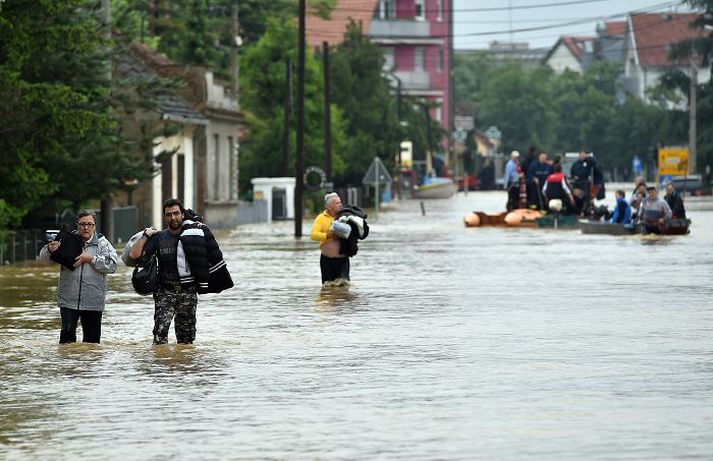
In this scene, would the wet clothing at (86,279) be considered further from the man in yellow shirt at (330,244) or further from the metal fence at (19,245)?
the metal fence at (19,245)

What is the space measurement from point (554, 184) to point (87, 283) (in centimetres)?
3747

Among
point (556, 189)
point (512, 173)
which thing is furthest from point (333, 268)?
point (512, 173)

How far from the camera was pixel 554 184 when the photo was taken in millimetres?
54344

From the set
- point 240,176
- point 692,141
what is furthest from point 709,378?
point 692,141

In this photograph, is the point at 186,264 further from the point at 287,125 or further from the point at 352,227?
the point at 287,125

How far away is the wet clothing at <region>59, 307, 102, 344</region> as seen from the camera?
59.0 ft

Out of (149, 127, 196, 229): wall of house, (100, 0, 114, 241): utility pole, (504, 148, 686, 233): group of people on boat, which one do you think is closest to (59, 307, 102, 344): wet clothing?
(100, 0, 114, 241): utility pole

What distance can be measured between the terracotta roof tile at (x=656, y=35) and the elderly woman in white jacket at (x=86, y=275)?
17668 centimetres

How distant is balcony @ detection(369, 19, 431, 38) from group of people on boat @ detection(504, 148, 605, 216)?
7935cm

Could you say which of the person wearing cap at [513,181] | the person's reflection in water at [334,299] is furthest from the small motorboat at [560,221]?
the person's reflection in water at [334,299]

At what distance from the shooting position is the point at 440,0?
14262 centimetres

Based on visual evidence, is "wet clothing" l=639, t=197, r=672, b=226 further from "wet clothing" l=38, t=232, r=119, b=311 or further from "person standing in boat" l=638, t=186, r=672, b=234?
"wet clothing" l=38, t=232, r=119, b=311

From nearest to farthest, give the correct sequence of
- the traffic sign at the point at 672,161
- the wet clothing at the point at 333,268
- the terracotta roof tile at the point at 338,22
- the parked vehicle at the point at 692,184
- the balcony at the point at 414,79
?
the wet clothing at the point at 333,268
the parked vehicle at the point at 692,184
the traffic sign at the point at 672,161
the terracotta roof tile at the point at 338,22
the balcony at the point at 414,79

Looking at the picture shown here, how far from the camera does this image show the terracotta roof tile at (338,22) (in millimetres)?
123000
